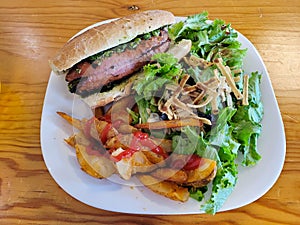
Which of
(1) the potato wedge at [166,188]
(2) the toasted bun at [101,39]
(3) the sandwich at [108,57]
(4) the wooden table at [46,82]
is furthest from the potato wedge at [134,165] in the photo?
(2) the toasted bun at [101,39]

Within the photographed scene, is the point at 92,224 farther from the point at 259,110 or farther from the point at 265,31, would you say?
the point at 265,31

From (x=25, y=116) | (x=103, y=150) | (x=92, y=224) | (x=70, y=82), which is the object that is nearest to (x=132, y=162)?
(x=103, y=150)

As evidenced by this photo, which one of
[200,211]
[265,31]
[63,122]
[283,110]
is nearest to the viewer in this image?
[200,211]

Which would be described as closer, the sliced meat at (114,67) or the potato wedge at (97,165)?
the potato wedge at (97,165)

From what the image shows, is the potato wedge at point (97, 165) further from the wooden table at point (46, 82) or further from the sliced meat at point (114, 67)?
the sliced meat at point (114, 67)

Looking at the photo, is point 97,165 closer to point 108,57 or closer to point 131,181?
point 131,181

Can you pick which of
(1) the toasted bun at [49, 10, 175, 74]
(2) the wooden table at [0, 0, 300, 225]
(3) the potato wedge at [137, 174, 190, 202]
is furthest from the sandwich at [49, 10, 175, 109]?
(3) the potato wedge at [137, 174, 190, 202]

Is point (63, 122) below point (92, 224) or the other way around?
the other way around

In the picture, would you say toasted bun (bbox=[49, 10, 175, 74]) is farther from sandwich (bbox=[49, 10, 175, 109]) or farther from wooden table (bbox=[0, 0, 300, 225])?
wooden table (bbox=[0, 0, 300, 225])
